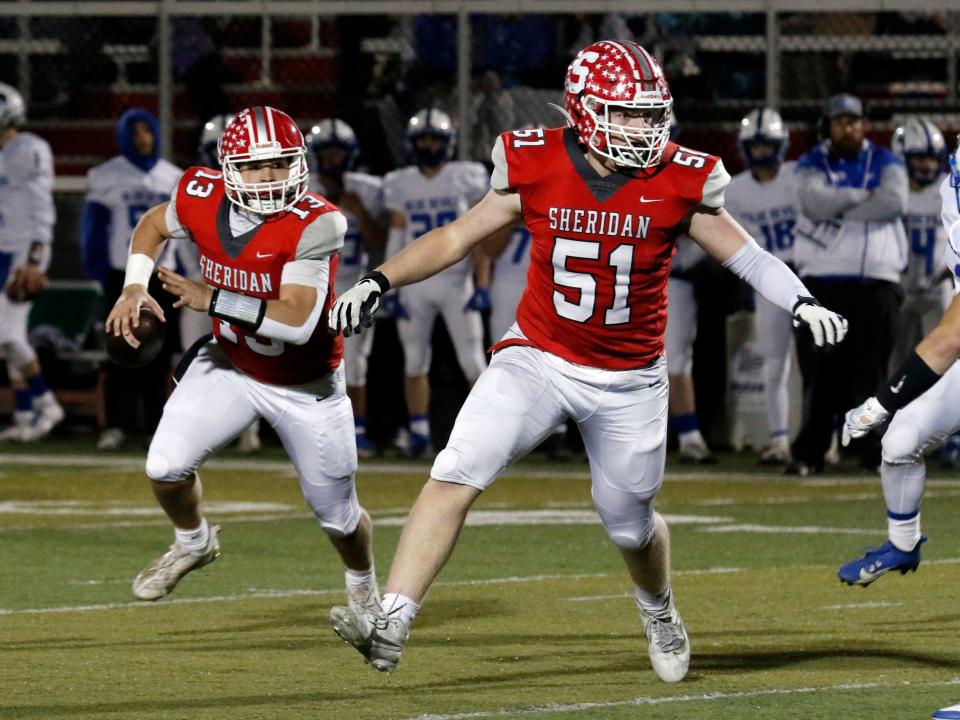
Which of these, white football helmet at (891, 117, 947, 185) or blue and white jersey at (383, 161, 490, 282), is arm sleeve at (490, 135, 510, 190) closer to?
white football helmet at (891, 117, 947, 185)

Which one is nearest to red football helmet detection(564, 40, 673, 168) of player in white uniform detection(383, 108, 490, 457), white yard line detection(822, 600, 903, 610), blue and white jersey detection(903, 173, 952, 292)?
white yard line detection(822, 600, 903, 610)

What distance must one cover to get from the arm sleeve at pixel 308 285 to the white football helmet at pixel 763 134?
5601 millimetres

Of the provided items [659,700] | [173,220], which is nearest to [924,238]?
[173,220]

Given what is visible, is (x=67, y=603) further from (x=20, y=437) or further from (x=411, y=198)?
(x=20, y=437)

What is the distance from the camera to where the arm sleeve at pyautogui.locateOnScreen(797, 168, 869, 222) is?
447 inches

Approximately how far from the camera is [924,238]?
12172mm

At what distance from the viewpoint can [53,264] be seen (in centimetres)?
1500

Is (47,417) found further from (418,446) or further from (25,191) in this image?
(418,446)

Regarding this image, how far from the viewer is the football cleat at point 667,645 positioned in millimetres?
5770

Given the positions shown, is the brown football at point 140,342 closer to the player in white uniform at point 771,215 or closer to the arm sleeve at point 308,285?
the arm sleeve at point 308,285

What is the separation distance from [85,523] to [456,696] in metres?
4.65

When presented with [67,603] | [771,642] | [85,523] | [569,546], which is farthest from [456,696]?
[85,523]

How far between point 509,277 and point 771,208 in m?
1.58

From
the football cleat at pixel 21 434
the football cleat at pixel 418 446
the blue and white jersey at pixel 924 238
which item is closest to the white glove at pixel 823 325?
the blue and white jersey at pixel 924 238
